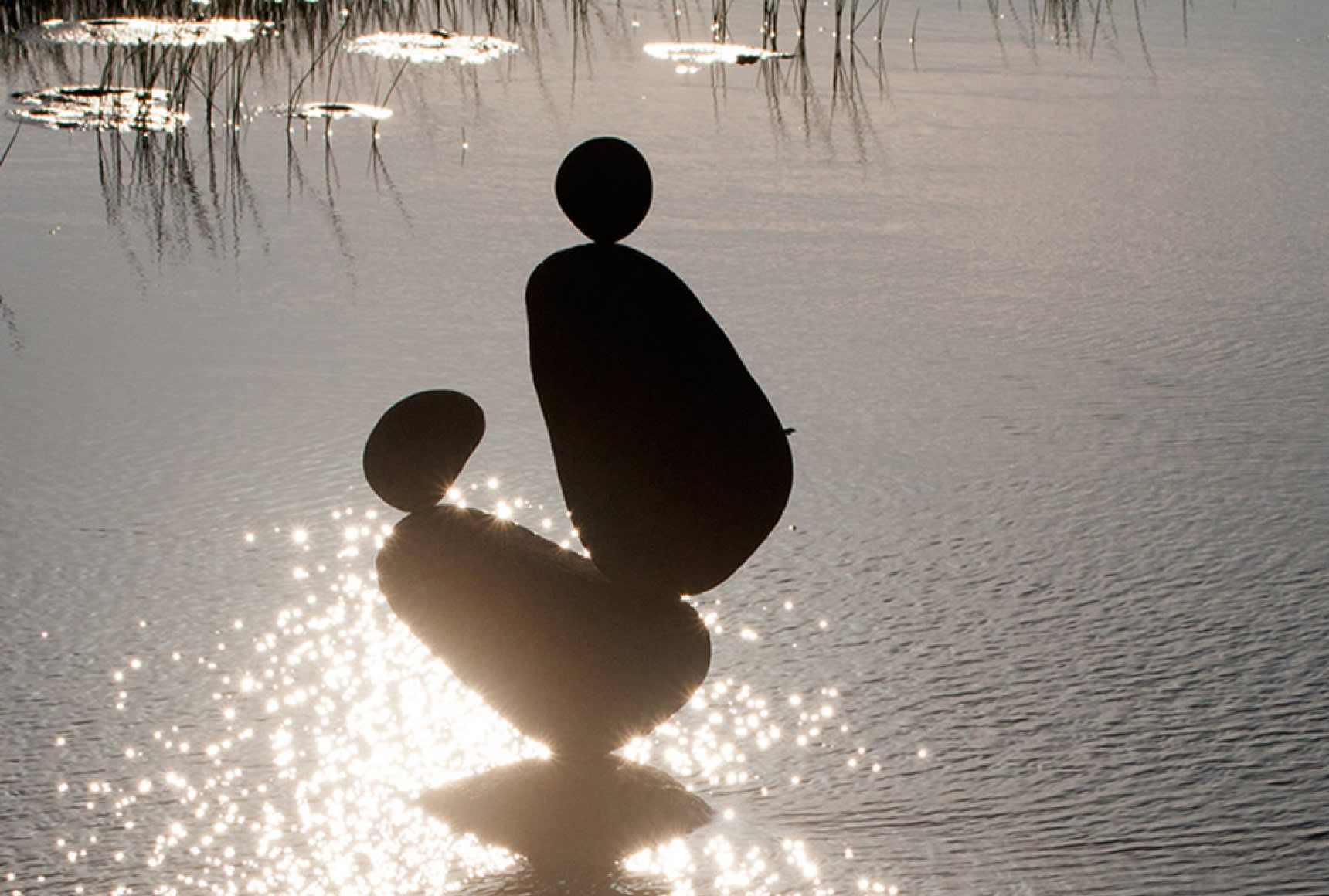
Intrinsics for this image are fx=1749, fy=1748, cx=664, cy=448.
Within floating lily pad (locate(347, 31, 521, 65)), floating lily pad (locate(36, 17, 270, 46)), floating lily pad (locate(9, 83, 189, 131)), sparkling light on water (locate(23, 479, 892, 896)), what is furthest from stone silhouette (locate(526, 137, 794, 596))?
floating lily pad (locate(36, 17, 270, 46))

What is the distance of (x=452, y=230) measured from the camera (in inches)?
101

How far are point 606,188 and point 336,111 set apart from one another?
2445mm

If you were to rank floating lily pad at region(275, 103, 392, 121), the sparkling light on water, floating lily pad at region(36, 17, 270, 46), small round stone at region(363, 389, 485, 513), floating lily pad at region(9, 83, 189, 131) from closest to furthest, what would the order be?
the sparkling light on water, small round stone at region(363, 389, 485, 513), floating lily pad at region(9, 83, 189, 131), floating lily pad at region(275, 103, 392, 121), floating lily pad at region(36, 17, 270, 46)

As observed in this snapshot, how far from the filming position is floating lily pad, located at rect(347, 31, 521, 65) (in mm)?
4164

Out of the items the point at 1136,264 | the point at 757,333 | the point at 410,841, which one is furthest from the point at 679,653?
the point at 1136,264

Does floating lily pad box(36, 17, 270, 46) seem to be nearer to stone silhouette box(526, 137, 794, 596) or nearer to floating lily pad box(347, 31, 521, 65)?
floating lily pad box(347, 31, 521, 65)

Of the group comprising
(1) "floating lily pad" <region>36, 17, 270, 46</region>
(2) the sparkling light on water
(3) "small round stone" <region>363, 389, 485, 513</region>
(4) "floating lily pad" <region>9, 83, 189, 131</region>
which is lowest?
(2) the sparkling light on water

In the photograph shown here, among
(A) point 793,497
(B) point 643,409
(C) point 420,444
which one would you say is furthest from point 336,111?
(B) point 643,409

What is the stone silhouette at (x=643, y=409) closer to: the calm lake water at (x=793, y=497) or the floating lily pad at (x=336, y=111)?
the calm lake water at (x=793, y=497)

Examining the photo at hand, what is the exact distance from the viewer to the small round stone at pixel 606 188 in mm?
1121

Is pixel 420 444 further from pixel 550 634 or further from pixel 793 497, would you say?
pixel 793 497

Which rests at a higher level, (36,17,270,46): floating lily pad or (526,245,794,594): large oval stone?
(36,17,270,46): floating lily pad

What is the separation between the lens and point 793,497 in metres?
1.68

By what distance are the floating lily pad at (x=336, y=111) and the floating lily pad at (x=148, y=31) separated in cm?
74
